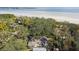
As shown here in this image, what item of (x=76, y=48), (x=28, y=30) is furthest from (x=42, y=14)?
(x=76, y=48)

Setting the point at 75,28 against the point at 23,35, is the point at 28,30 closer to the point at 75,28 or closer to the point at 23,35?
the point at 23,35

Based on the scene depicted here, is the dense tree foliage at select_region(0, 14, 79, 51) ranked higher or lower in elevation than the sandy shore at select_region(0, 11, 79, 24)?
lower

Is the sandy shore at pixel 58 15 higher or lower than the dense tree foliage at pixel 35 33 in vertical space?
higher

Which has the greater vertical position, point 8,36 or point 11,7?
point 11,7

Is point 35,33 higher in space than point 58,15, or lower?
lower
